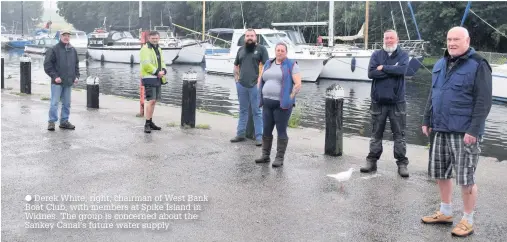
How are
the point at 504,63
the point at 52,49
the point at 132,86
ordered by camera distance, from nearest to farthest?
the point at 52,49
the point at 504,63
the point at 132,86

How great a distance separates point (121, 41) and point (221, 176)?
47230 millimetres

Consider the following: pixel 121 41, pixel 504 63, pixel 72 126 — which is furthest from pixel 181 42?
pixel 72 126

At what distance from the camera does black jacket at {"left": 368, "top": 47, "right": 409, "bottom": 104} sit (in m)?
6.94

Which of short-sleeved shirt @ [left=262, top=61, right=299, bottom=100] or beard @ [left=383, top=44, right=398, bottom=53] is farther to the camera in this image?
short-sleeved shirt @ [left=262, top=61, right=299, bottom=100]

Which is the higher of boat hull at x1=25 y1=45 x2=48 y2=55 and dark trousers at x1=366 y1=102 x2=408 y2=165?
boat hull at x1=25 y1=45 x2=48 y2=55

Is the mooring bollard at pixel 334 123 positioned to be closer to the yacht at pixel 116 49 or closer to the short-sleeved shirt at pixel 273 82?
the short-sleeved shirt at pixel 273 82

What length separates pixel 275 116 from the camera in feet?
24.7

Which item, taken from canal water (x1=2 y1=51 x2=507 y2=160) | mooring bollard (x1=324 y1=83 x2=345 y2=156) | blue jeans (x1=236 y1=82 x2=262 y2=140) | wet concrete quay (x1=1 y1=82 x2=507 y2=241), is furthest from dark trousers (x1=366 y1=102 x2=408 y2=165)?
blue jeans (x1=236 y1=82 x2=262 y2=140)

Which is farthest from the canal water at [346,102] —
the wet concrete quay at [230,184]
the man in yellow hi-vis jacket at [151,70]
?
the wet concrete quay at [230,184]

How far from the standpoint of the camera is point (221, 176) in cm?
689

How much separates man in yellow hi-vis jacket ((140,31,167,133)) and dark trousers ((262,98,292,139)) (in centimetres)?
276

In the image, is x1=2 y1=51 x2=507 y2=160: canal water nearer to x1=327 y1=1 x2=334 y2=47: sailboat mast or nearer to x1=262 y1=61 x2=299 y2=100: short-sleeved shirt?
x1=262 y1=61 x2=299 y2=100: short-sleeved shirt

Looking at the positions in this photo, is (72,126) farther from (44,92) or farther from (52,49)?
(44,92)

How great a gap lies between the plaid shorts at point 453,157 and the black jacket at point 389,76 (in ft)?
5.88
